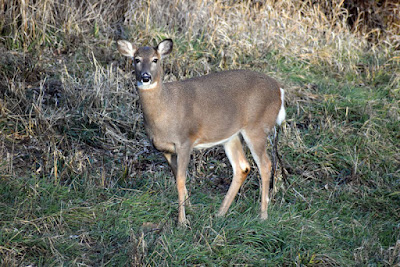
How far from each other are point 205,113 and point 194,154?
1.03 m

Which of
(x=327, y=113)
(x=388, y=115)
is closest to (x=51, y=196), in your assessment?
(x=327, y=113)

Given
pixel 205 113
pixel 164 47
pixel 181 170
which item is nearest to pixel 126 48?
pixel 164 47

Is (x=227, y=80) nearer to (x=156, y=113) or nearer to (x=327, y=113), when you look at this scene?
(x=156, y=113)

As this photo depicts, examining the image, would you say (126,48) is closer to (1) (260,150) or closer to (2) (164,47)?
(2) (164,47)

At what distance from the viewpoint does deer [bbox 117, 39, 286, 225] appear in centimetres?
479

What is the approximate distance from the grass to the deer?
32 centimetres

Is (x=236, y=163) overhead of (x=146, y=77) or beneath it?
beneath

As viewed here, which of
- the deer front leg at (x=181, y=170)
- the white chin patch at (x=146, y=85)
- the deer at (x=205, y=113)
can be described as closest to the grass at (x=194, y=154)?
the deer front leg at (x=181, y=170)

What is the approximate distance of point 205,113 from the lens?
510cm

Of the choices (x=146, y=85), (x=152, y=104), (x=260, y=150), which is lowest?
(x=260, y=150)

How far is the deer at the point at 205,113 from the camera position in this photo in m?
4.79

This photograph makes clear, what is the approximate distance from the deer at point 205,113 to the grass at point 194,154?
319 millimetres

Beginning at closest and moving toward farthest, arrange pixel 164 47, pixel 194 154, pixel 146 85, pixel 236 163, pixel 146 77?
pixel 146 77 < pixel 146 85 < pixel 164 47 < pixel 236 163 < pixel 194 154

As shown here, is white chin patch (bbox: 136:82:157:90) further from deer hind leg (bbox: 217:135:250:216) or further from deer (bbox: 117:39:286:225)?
deer hind leg (bbox: 217:135:250:216)
